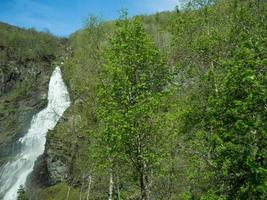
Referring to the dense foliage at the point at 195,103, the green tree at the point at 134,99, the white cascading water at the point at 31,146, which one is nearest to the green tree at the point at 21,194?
the white cascading water at the point at 31,146

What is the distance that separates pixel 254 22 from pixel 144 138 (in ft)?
32.2

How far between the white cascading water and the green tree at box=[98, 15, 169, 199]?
142 feet

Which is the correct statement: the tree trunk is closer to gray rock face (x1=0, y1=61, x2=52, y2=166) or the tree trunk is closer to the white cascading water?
the white cascading water

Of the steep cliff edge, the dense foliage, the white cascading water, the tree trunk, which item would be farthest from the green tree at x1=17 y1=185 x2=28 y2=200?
the tree trunk

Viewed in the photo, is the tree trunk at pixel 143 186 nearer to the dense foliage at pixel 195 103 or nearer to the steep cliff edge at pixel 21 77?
the dense foliage at pixel 195 103

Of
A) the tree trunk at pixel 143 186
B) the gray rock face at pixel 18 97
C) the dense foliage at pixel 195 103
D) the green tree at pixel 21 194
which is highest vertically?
the dense foliage at pixel 195 103

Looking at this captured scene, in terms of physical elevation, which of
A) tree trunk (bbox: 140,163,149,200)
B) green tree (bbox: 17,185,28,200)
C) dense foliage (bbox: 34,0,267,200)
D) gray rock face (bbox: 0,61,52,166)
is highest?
dense foliage (bbox: 34,0,267,200)

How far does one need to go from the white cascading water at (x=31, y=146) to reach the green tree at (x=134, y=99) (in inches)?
1705

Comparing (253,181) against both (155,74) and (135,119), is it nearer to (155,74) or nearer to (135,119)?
(135,119)

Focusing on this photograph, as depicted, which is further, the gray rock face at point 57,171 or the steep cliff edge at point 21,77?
the steep cliff edge at point 21,77

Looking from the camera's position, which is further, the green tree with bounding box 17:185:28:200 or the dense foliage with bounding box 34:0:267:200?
the green tree with bounding box 17:185:28:200

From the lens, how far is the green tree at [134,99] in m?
24.0

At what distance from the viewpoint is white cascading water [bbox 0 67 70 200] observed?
248 feet

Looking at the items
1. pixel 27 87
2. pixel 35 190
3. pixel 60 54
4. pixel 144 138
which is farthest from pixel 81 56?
pixel 60 54
